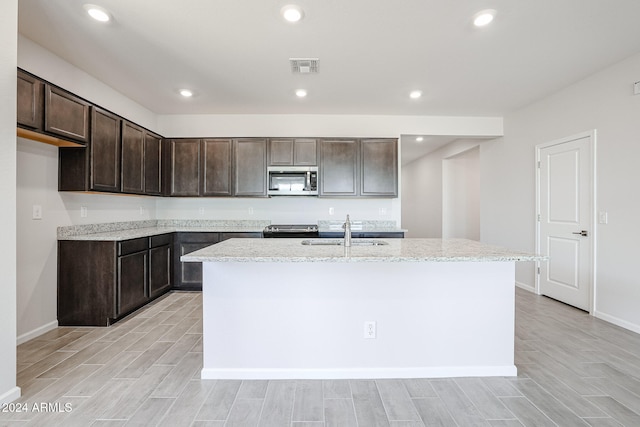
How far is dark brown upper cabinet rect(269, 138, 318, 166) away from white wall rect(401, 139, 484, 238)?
320cm

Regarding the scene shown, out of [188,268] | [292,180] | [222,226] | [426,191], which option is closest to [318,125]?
[292,180]

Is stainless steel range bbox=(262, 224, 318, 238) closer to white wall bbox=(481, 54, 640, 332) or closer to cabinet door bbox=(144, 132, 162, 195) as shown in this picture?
cabinet door bbox=(144, 132, 162, 195)

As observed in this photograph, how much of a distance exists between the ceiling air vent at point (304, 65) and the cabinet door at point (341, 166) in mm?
1355

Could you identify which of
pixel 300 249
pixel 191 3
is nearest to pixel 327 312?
pixel 300 249

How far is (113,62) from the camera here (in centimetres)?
301

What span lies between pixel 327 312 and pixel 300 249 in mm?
491

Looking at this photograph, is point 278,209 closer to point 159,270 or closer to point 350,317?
point 159,270

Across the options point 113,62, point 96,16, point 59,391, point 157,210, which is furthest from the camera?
point 157,210

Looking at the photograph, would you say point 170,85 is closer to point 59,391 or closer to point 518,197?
point 59,391

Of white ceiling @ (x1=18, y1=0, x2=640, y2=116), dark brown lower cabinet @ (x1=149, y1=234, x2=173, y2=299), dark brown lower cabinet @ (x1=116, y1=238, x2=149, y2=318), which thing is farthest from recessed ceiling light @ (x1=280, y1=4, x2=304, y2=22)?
dark brown lower cabinet @ (x1=149, y1=234, x2=173, y2=299)

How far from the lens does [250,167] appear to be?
14.5 feet

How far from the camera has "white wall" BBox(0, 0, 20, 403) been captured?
1.80 metres

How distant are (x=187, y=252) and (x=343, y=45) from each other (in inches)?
130

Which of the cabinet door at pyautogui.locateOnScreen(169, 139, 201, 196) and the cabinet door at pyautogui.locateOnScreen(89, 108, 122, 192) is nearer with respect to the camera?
the cabinet door at pyautogui.locateOnScreen(89, 108, 122, 192)
